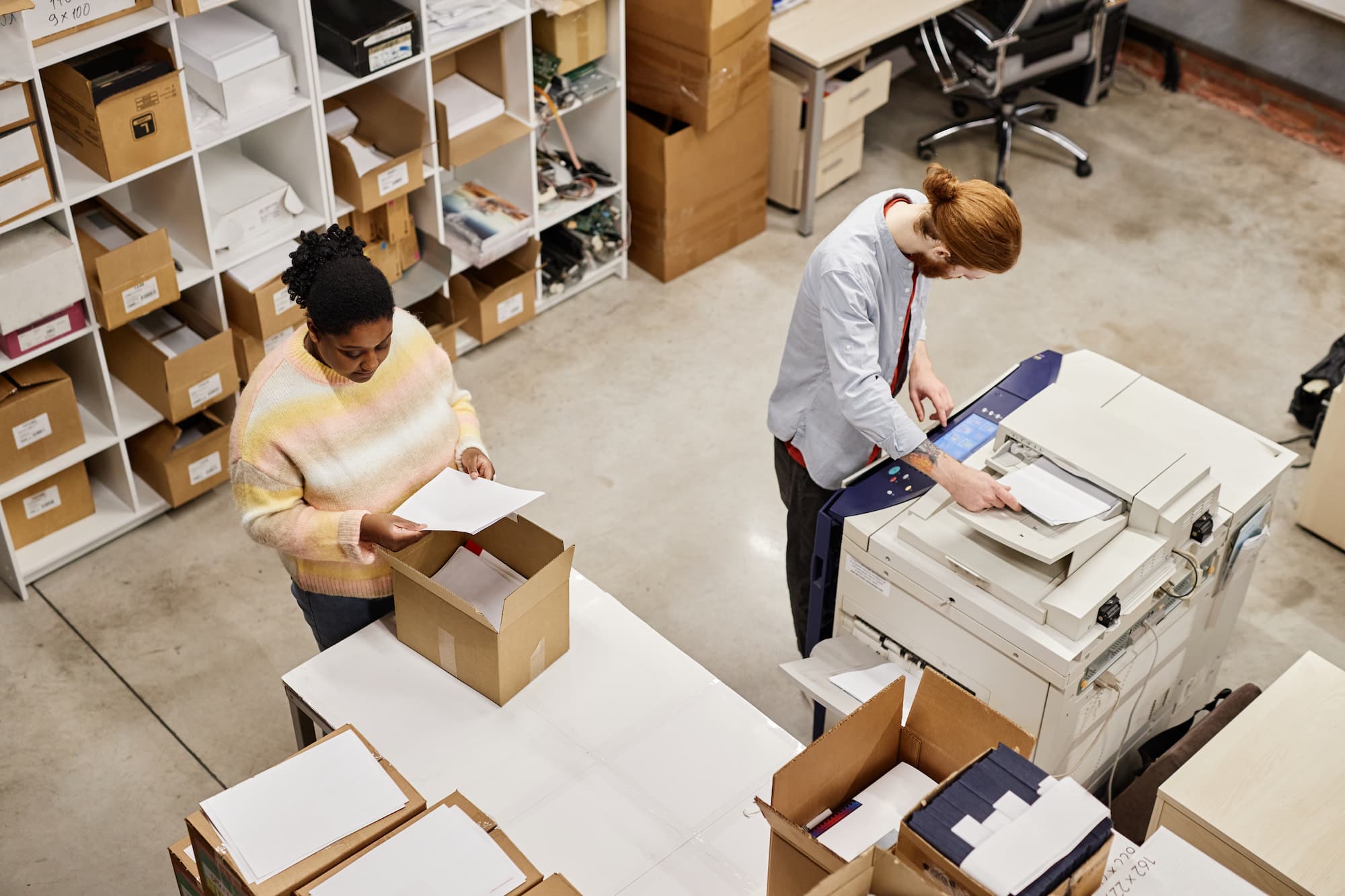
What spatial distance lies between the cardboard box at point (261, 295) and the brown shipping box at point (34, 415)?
506mm

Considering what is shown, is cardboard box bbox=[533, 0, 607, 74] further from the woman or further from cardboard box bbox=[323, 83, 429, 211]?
the woman

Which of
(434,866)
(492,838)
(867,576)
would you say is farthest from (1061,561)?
(434,866)

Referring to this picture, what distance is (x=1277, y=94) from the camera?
19.9 feet

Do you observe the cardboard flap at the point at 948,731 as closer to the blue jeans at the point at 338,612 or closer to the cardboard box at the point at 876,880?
the cardboard box at the point at 876,880

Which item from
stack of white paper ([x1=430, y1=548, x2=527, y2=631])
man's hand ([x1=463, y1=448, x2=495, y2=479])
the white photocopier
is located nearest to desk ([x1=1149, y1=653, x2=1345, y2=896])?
the white photocopier

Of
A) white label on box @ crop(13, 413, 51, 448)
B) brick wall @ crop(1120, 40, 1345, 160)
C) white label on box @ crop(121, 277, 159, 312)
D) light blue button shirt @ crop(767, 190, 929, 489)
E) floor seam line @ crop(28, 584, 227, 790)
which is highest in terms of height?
light blue button shirt @ crop(767, 190, 929, 489)

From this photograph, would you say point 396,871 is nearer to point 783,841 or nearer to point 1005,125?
point 783,841

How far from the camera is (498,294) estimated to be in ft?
15.3

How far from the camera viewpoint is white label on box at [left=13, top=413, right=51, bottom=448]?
370cm

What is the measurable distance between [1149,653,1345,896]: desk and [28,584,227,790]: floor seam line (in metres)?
2.23

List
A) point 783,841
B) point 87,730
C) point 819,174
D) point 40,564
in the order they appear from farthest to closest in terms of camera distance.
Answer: point 819,174 → point 40,564 → point 87,730 → point 783,841

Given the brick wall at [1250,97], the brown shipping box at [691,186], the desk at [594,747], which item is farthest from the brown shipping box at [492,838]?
the brick wall at [1250,97]

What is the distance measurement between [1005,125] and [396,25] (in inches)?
108

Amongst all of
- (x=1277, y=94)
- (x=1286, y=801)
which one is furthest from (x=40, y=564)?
(x=1277, y=94)
